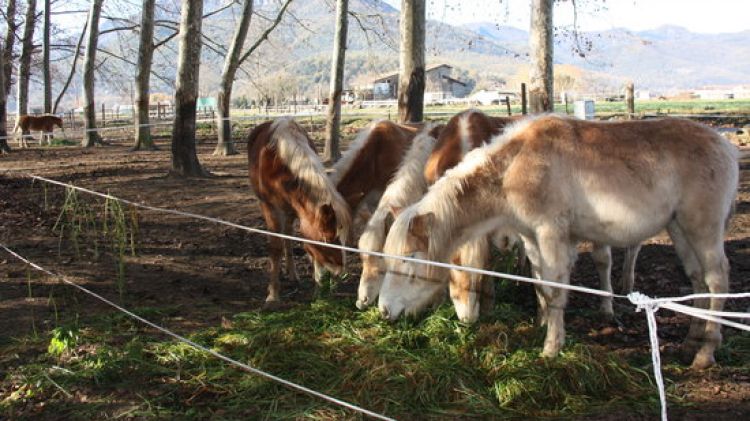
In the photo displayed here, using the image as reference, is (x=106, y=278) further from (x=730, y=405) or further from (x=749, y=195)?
(x=749, y=195)

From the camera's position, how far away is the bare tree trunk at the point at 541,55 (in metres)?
9.52

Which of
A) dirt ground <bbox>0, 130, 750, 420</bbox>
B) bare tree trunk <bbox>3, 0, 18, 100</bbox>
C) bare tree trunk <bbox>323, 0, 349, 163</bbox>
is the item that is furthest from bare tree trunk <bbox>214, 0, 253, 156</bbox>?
bare tree trunk <bbox>3, 0, 18, 100</bbox>

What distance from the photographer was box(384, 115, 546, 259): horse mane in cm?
462

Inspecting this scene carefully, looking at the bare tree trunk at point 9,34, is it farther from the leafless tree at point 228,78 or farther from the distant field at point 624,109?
the distant field at point 624,109

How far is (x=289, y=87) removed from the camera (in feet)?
291

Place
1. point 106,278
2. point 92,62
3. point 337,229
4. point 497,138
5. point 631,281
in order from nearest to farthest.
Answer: point 497,138 < point 337,229 < point 631,281 < point 106,278 < point 92,62

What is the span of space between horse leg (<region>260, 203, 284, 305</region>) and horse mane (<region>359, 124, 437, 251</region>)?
1.17m

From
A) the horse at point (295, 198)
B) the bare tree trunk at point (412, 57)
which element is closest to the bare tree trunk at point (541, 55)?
the bare tree trunk at point (412, 57)

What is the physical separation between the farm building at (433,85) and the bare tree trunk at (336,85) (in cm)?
7950

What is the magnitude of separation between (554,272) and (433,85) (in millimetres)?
108009

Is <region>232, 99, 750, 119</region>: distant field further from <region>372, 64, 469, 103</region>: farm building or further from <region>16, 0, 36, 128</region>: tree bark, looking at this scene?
<region>372, 64, 469, 103</region>: farm building

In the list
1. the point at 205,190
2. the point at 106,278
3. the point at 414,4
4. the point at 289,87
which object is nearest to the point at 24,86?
the point at 205,190

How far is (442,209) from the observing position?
15.2ft

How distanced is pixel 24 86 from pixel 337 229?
2904 centimetres
